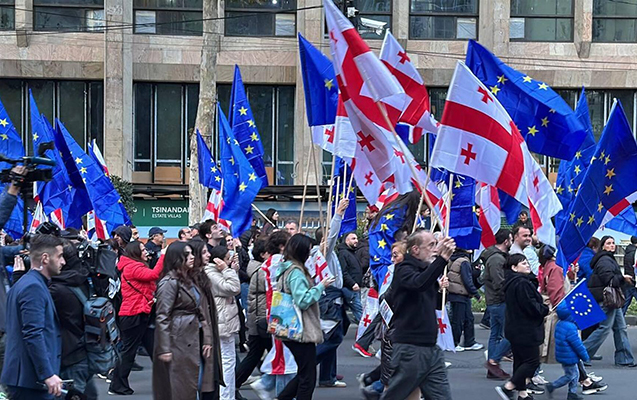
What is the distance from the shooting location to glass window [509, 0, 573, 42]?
1245 inches

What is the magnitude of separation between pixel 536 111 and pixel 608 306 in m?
2.94

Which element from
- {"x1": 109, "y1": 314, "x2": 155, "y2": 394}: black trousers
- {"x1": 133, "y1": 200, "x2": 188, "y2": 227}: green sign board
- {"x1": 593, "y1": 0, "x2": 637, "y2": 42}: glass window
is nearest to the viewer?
{"x1": 109, "y1": 314, "x2": 155, "y2": 394}: black trousers

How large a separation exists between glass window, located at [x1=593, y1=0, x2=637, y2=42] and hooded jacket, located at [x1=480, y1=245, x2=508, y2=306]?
20.8 meters

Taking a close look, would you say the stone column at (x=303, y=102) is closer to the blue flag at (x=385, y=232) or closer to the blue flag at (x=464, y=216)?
the blue flag at (x=464, y=216)

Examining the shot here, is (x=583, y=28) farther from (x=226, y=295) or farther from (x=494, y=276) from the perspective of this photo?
(x=226, y=295)

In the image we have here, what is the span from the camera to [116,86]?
2961 cm

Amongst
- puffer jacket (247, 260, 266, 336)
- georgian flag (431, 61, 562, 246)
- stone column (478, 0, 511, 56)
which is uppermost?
stone column (478, 0, 511, 56)

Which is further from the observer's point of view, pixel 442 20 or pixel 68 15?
pixel 442 20

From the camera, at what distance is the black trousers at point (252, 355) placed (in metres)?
10.4

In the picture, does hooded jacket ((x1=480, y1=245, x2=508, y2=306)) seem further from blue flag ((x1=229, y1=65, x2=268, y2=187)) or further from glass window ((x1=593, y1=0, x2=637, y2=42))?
glass window ((x1=593, y1=0, x2=637, y2=42))

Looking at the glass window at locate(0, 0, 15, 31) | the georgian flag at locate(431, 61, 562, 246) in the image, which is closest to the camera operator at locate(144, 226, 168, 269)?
the georgian flag at locate(431, 61, 562, 246)

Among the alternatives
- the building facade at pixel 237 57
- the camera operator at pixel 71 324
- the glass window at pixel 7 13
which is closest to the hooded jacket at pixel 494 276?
the camera operator at pixel 71 324

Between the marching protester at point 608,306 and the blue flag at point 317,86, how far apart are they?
382 centimetres

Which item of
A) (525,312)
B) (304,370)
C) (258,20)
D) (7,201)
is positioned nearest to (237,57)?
(258,20)
